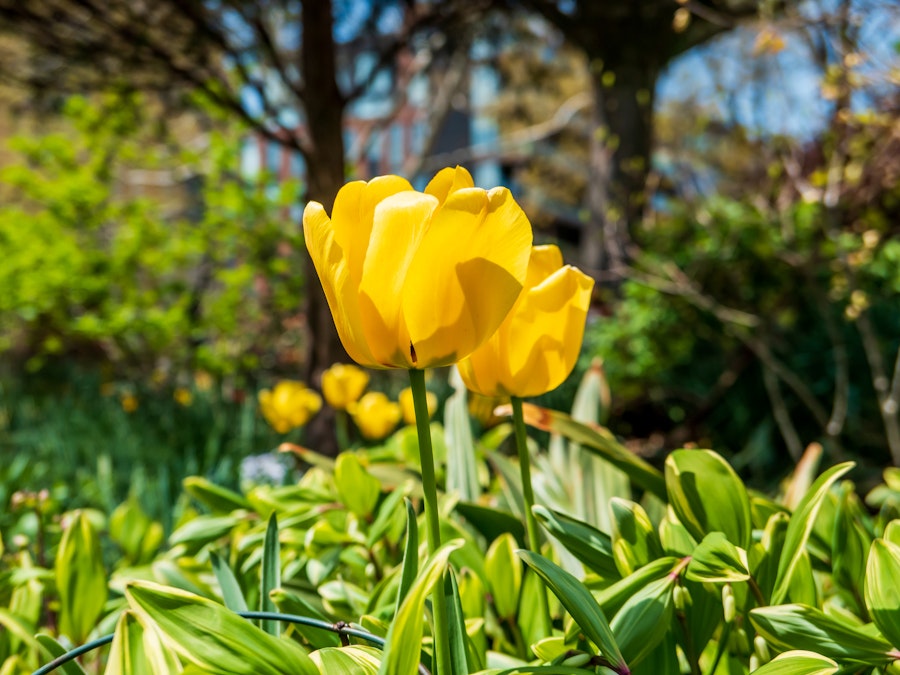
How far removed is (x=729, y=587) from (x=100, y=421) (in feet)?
13.1

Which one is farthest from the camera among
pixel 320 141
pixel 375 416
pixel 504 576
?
pixel 320 141

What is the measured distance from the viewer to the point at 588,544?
73cm

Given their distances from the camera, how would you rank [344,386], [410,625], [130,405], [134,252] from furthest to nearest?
[134,252]
[130,405]
[344,386]
[410,625]

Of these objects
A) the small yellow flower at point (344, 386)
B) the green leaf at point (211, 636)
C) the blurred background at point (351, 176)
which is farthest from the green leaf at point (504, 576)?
the small yellow flower at point (344, 386)

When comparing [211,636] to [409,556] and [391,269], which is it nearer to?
[409,556]

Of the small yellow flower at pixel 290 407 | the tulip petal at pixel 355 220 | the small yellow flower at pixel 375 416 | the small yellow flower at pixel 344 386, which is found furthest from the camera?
the small yellow flower at pixel 290 407

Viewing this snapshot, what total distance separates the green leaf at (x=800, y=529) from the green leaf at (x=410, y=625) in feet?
1.13

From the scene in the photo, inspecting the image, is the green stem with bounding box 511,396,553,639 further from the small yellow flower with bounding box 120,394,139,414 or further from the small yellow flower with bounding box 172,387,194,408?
the small yellow flower with bounding box 120,394,139,414

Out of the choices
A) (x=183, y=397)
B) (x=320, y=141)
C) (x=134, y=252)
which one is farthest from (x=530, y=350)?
(x=134, y=252)

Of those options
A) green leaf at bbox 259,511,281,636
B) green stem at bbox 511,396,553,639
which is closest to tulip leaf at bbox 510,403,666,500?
green stem at bbox 511,396,553,639

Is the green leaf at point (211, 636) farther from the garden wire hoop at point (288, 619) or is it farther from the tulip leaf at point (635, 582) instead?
the tulip leaf at point (635, 582)

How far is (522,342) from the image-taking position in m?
0.70

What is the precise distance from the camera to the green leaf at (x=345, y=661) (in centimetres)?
55

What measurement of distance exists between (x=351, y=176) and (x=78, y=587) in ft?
16.8
